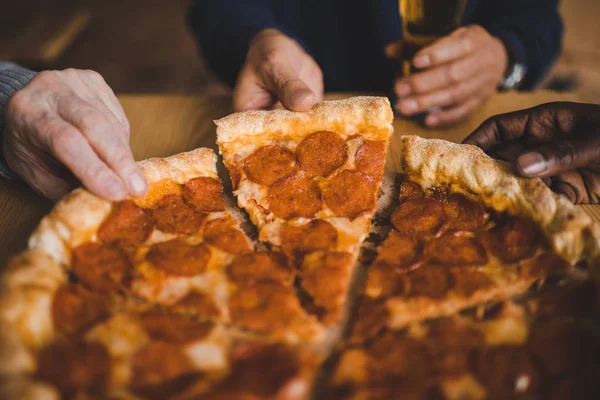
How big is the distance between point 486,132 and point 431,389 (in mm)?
1810

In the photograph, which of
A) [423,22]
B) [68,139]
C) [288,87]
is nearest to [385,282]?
[288,87]

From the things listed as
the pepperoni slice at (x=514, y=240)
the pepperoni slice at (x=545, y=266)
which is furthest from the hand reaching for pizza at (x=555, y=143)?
the pepperoni slice at (x=545, y=266)

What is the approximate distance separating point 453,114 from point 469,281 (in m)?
1.84

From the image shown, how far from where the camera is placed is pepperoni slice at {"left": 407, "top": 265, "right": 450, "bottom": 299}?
2338 mm

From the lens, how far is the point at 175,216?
9.08 ft

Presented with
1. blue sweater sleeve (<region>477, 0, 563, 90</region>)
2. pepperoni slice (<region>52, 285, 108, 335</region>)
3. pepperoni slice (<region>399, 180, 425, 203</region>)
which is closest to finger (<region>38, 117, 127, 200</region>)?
pepperoni slice (<region>52, 285, 108, 335</region>)

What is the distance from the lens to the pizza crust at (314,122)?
3.09 meters

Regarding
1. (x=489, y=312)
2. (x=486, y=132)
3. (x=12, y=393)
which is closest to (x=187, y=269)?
(x=12, y=393)

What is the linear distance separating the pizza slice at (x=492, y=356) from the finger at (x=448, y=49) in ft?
6.82

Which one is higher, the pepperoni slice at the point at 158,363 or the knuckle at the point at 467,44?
the knuckle at the point at 467,44

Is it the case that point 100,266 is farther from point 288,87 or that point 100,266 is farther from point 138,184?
point 288,87

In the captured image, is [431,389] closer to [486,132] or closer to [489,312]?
[489,312]

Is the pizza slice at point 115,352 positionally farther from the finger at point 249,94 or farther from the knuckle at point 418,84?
the knuckle at point 418,84

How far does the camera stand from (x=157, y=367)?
1986 mm
